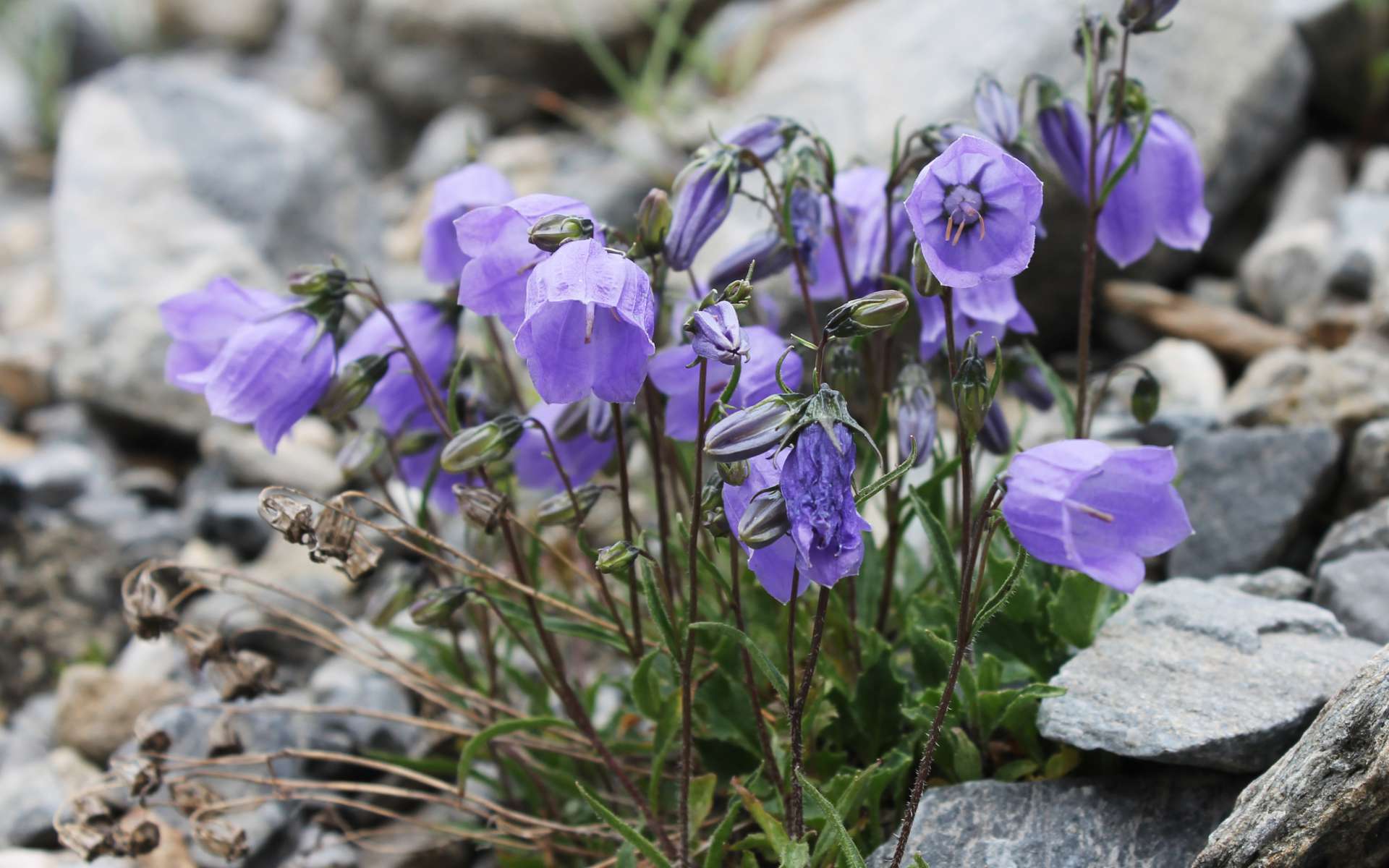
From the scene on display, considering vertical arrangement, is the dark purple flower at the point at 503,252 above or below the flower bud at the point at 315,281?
above

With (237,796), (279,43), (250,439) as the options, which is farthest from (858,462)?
(279,43)

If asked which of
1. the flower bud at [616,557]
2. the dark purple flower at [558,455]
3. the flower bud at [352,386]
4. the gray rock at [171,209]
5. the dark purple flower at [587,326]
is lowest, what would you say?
the gray rock at [171,209]

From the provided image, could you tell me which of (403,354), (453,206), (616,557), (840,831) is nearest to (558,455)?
(403,354)

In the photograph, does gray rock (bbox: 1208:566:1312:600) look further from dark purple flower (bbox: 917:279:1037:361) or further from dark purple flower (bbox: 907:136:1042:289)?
dark purple flower (bbox: 907:136:1042:289)

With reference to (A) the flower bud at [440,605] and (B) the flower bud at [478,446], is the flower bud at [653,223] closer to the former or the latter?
(B) the flower bud at [478,446]

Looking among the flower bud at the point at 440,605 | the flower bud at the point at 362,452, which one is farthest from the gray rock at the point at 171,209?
the flower bud at the point at 440,605
